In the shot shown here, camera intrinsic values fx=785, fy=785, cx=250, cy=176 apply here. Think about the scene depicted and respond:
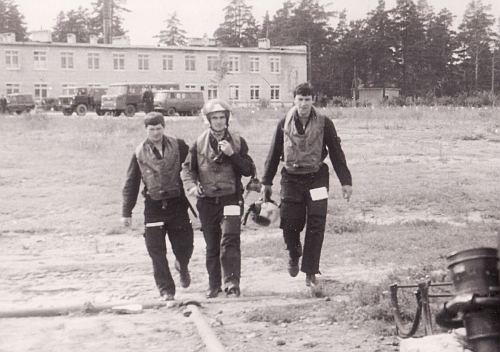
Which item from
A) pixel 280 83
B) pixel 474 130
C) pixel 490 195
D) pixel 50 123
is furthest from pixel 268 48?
pixel 490 195

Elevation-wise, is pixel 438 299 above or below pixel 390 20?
below

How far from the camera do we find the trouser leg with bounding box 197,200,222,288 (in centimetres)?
743

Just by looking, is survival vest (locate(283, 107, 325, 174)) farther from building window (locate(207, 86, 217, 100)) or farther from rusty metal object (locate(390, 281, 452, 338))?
building window (locate(207, 86, 217, 100))

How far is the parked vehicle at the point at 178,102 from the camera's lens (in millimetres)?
48844

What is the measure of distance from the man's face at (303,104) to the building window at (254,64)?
67.8m

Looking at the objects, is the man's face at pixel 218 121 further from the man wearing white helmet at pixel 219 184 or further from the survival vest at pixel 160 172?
the survival vest at pixel 160 172

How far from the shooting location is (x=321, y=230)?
757cm

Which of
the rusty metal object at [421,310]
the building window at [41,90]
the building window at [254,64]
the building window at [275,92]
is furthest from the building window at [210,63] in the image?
the rusty metal object at [421,310]

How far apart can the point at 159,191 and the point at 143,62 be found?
64.7 metres

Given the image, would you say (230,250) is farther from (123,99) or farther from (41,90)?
(41,90)

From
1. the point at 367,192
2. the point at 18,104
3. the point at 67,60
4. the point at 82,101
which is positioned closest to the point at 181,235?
the point at 367,192

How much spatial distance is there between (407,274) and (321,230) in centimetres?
91

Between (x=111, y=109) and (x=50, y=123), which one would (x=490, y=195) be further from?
(x=111, y=109)

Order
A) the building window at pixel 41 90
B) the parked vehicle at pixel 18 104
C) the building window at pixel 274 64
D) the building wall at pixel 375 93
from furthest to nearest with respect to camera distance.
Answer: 1. the building wall at pixel 375 93
2. the building window at pixel 274 64
3. the building window at pixel 41 90
4. the parked vehicle at pixel 18 104
